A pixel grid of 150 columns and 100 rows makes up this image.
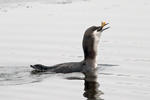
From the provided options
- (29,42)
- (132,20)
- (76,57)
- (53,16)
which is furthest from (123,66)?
(53,16)

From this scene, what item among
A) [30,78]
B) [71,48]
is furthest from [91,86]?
[71,48]

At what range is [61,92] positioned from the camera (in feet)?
38.5

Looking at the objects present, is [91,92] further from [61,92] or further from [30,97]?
[30,97]

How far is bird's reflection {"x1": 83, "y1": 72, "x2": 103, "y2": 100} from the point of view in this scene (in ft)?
38.0

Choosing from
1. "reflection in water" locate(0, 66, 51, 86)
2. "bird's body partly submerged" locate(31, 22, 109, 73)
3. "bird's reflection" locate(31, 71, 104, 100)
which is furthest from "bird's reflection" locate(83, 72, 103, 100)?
"reflection in water" locate(0, 66, 51, 86)

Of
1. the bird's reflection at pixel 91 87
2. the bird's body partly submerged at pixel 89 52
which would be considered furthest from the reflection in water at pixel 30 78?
the bird's body partly submerged at pixel 89 52

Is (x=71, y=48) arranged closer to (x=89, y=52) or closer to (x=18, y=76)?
(x=89, y=52)

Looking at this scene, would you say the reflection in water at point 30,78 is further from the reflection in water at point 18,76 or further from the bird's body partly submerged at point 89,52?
the bird's body partly submerged at point 89,52

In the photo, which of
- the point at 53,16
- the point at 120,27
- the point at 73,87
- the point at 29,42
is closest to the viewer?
the point at 73,87

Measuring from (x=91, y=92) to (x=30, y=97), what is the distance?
151 centimetres

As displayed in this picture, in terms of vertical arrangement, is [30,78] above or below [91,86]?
above

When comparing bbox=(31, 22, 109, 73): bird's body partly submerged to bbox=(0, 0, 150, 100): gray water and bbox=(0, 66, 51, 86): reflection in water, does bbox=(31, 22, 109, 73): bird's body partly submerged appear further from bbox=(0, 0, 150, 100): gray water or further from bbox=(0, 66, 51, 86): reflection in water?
bbox=(0, 66, 51, 86): reflection in water

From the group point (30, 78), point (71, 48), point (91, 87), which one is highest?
point (71, 48)

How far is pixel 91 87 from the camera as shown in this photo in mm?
12406
